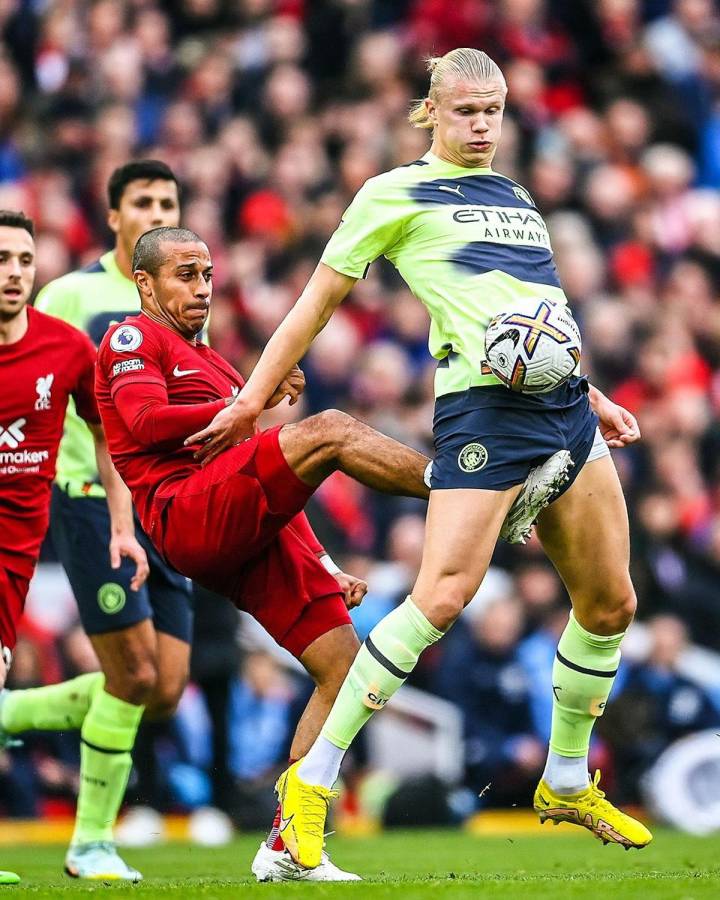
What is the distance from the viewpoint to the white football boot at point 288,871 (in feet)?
20.0

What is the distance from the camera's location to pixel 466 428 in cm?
608

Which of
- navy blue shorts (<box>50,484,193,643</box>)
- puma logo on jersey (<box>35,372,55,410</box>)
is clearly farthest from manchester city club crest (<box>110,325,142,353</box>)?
navy blue shorts (<box>50,484,193,643</box>)

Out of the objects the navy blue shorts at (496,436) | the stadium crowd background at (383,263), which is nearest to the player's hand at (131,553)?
the navy blue shorts at (496,436)

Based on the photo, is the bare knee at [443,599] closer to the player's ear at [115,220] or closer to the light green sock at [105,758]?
the light green sock at [105,758]

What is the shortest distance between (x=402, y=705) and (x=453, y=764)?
483 mm

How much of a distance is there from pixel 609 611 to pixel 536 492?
664 mm

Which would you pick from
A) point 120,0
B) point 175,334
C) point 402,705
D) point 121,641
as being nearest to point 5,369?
point 175,334

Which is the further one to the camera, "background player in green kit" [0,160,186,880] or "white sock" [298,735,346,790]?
"background player in green kit" [0,160,186,880]

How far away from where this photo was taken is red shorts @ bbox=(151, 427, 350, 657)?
6.20m

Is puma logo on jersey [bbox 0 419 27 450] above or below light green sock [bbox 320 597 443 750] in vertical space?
above

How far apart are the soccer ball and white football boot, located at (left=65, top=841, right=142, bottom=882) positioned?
9.49ft

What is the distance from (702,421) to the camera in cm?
1191

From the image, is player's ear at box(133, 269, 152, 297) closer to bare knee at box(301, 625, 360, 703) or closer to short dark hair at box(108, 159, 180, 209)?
bare knee at box(301, 625, 360, 703)

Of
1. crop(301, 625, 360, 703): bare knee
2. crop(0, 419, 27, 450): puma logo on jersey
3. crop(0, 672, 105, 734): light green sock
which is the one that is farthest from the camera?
crop(0, 672, 105, 734): light green sock
